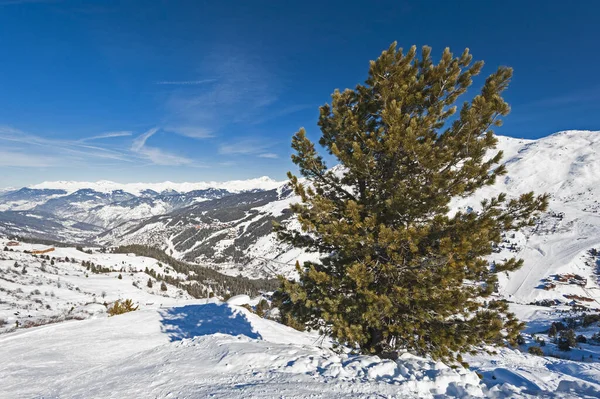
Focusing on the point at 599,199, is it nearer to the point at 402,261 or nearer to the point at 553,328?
the point at 553,328

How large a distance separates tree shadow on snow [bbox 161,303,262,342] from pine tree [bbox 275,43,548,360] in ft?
35.2

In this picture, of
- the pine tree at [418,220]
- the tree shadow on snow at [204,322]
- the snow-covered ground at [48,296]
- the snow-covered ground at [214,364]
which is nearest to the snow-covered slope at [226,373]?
the snow-covered ground at [214,364]

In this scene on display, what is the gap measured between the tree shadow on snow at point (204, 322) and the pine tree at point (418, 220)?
10.7 meters

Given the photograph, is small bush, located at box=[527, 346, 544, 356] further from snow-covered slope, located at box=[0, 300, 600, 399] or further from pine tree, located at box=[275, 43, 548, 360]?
pine tree, located at box=[275, 43, 548, 360]

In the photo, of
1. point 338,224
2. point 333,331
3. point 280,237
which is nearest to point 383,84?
point 338,224

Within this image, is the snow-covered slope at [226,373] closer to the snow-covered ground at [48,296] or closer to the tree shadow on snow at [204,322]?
the tree shadow on snow at [204,322]

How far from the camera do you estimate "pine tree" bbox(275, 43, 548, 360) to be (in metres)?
7.12

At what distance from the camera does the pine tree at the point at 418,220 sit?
23.4ft

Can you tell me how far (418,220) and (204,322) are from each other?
15.1 meters

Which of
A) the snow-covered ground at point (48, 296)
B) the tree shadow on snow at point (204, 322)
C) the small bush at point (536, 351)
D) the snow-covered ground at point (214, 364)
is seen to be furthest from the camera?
the small bush at point (536, 351)

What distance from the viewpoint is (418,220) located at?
8.35m

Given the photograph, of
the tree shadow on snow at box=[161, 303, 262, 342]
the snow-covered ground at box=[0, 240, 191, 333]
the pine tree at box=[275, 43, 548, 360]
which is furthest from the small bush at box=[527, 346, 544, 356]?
the snow-covered ground at box=[0, 240, 191, 333]

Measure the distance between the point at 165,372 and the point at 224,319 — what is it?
470 inches

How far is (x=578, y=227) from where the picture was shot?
A: 11488 cm
